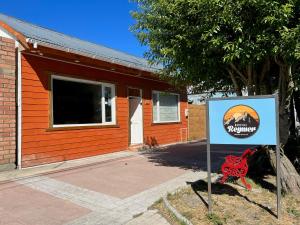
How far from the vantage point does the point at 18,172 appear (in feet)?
28.4

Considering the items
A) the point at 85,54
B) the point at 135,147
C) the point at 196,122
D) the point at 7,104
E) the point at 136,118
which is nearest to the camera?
the point at 7,104

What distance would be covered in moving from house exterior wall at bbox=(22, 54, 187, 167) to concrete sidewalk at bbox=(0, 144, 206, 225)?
54 cm

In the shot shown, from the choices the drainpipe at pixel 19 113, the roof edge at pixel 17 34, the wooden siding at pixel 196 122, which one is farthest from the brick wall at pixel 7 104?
the wooden siding at pixel 196 122

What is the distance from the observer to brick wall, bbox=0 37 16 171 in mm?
8812

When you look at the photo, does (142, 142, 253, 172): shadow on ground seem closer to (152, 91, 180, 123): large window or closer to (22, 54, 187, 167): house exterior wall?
(22, 54, 187, 167): house exterior wall

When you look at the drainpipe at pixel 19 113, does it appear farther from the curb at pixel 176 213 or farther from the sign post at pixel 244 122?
the sign post at pixel 244 122

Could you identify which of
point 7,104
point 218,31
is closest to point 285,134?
point 218,31

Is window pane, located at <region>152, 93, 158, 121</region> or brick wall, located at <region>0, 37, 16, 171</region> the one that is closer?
brick wall, located at <region>0, 37, 16, 171</region>

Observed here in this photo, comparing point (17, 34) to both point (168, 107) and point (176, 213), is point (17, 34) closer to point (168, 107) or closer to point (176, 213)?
point (176, 213)

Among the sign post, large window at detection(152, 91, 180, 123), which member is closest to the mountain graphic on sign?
the sign post

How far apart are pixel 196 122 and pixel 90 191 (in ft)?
43.5

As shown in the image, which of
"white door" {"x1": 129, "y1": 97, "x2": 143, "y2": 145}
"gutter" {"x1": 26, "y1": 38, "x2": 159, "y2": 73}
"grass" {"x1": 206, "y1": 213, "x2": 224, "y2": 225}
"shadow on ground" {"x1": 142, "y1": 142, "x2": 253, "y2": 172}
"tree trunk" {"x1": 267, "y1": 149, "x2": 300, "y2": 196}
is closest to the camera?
"grass" {"x1": 206, "y1": 213, "x2": 224, "y2": 225}

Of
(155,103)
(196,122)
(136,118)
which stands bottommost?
(196,122)

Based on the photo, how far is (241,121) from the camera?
17.7 ft
